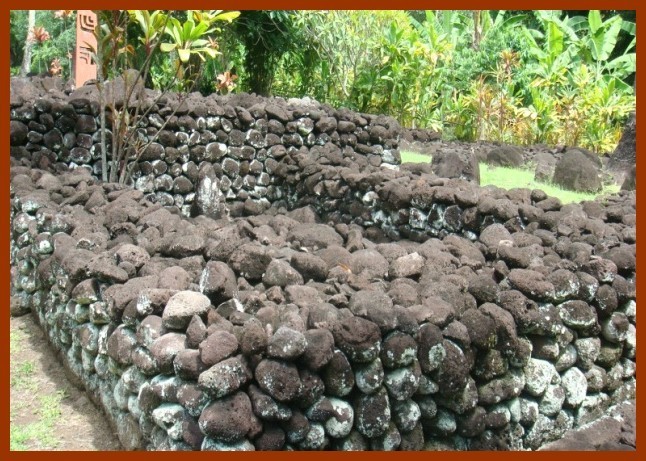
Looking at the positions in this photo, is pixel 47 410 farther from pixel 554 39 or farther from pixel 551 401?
pixel 554 39

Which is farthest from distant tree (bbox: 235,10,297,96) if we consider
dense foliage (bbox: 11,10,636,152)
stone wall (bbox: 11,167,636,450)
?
stone wall (bbox: 11,167,636,450)

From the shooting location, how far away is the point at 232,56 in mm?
16359

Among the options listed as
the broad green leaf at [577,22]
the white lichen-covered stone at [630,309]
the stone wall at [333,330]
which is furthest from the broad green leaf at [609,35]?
the white lichen-covered stone at [630,309]

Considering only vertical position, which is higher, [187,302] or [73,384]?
[187,302]

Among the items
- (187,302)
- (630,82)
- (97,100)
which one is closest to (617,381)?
(187,302)

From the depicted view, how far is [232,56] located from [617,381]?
1287 cm

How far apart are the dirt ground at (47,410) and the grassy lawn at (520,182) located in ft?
16.6

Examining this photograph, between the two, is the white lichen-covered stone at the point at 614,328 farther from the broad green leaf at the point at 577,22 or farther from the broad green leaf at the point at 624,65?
the broad green leaf at the point at 577,22

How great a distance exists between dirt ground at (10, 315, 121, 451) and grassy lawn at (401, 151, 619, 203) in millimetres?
5055

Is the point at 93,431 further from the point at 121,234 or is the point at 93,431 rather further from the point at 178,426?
the point at 121,234

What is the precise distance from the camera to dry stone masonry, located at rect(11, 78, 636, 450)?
3586 mm

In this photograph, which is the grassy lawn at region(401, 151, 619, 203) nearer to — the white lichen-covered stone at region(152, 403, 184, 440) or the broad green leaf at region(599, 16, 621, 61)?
the white lichen-covered stone at region(152, 403, 184, 440)

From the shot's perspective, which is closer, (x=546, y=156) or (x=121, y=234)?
(x=121, y=234)

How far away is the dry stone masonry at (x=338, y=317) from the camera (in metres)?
3.59
